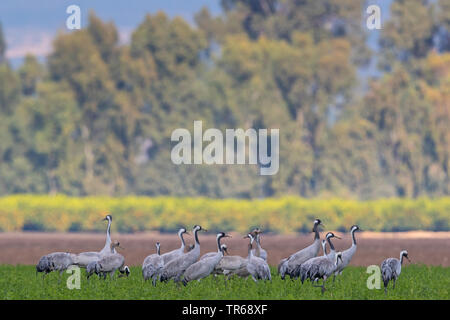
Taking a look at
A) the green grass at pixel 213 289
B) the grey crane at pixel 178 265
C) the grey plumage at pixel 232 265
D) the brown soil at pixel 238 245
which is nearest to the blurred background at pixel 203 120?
the brown soil at pixel 238 245

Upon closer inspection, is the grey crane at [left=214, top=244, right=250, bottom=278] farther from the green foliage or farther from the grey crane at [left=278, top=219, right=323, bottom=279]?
the green foliage

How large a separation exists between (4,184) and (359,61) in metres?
31.1

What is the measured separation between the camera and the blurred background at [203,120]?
72.6 meters

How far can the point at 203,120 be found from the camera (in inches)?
2921

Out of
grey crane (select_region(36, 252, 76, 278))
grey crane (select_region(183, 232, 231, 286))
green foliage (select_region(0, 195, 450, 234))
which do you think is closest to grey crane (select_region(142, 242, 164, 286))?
grey crane (select_region(183, 232, 231, 286))

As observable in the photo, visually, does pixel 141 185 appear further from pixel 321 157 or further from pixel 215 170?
pixel 321 157

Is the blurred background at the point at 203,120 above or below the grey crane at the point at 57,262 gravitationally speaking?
above

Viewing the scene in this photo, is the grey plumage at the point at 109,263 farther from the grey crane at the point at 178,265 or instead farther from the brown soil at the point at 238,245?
the brown soil at the point at 238,245

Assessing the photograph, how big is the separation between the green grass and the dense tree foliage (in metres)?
48.3

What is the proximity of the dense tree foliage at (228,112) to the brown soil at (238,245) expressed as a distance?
6007mm

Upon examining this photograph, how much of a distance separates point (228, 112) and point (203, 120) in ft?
A: 7.04

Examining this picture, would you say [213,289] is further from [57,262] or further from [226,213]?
[226,213]

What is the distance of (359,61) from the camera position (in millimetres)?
86875

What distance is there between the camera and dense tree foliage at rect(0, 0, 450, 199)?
243 ft
